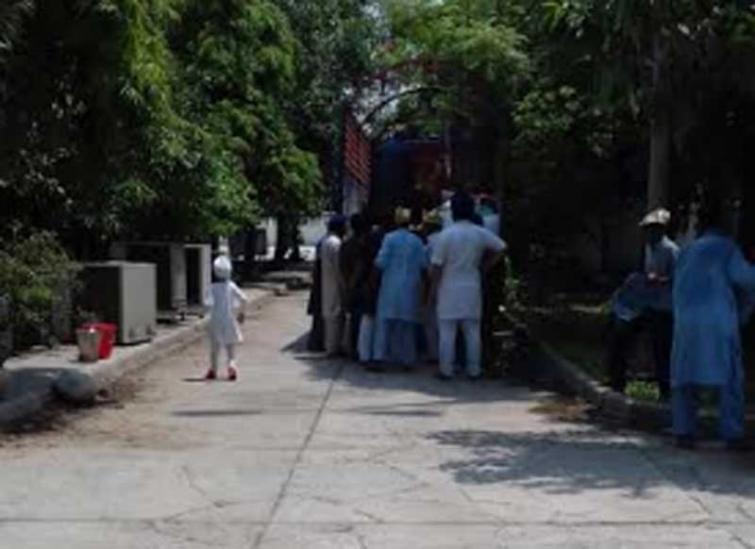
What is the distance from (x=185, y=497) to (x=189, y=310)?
553 inches

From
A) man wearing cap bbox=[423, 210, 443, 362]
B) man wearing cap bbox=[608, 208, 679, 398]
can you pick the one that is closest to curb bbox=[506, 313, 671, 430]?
man wearing cap bbox=[608, 208, 679, 398]

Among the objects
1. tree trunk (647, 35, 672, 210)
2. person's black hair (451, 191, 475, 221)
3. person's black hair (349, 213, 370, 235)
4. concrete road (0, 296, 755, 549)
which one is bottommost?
concrete road (0, 296, 755, 549)

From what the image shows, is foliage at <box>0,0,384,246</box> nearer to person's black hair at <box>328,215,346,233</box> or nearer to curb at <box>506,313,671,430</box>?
person's black hair at <box>328,215,346,233</box>

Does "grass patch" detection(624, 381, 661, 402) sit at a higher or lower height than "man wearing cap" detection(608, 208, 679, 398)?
lower

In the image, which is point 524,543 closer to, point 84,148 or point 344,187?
point 84,148

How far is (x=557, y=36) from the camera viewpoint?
1168 centimetres

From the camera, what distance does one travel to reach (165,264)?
21.0m

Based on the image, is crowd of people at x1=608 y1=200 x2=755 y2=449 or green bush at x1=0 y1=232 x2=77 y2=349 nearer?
crowd of people at x1=608 y1=200 x2=755 y2=449

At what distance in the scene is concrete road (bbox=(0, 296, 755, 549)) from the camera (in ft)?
25.1

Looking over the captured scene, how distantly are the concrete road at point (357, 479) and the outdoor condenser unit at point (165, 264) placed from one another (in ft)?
24.9

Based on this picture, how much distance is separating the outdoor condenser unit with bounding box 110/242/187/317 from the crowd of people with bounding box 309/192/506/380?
4169mm

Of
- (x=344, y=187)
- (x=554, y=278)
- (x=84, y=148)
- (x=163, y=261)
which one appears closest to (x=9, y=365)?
(x=84, y=148)

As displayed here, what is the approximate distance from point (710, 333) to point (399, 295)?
219 inches

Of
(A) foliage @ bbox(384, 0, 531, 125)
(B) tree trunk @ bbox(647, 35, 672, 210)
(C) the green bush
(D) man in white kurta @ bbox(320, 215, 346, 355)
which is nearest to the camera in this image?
(B) tree trunk @ bbox(647, 35, 672, 210)
